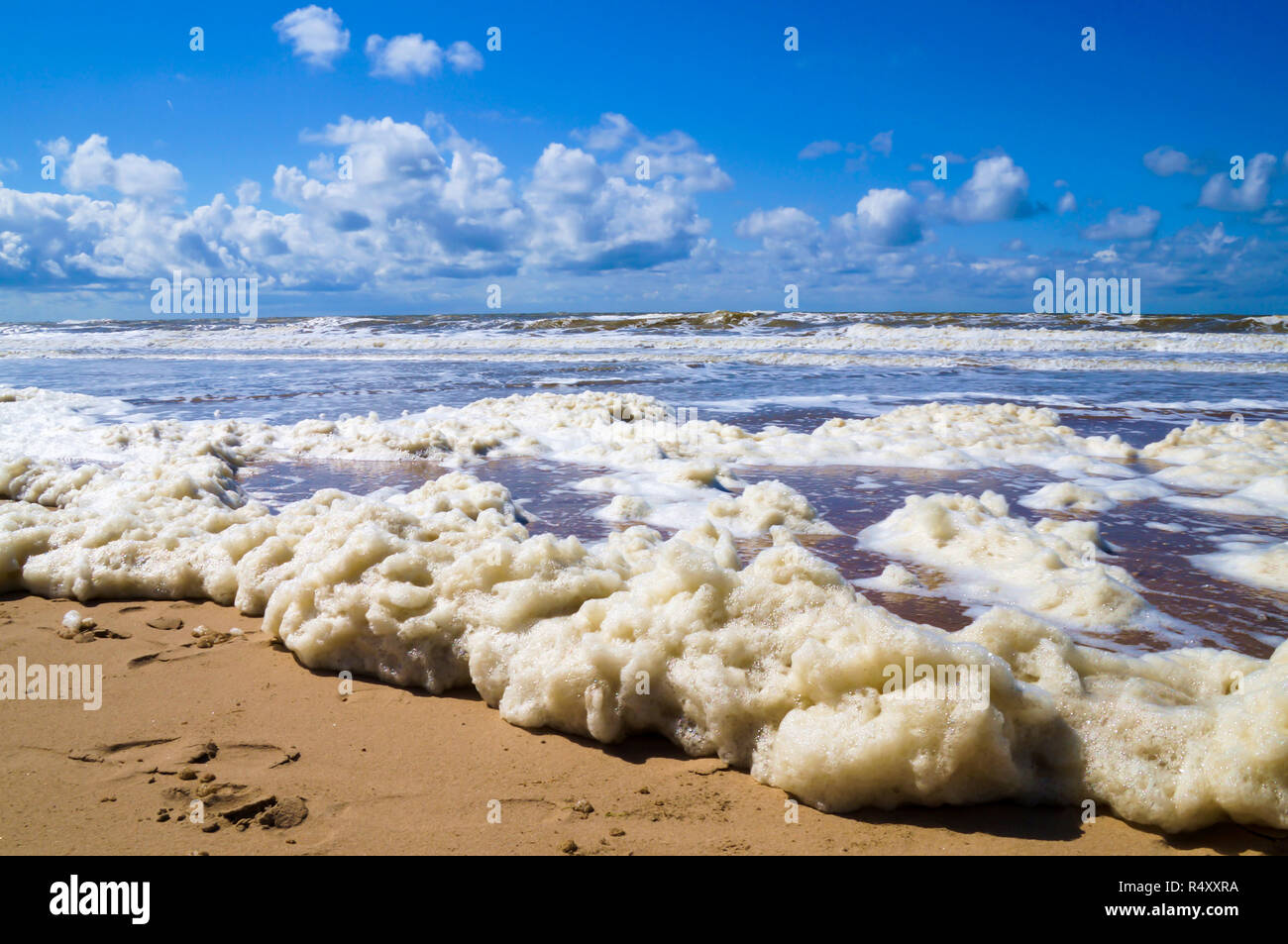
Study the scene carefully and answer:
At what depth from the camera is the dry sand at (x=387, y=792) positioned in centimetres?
226

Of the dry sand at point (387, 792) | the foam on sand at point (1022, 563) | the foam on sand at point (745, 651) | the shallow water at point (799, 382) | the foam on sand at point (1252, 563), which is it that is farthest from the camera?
the shallow water at point (799, 382)

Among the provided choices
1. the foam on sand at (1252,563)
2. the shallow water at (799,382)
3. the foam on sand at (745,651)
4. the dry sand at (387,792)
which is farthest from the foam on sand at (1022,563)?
the dry sand at (387,792)

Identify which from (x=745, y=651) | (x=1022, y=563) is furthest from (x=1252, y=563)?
(x=745, y=651)

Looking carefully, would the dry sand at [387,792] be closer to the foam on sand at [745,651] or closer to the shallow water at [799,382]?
the foam on sand at [745,651]

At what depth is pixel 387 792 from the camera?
251 cm

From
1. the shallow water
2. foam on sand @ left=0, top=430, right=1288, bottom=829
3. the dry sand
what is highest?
the shallow water

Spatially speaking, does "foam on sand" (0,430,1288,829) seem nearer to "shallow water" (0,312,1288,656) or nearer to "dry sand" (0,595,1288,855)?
"dry sand" (0,595,1288,855)

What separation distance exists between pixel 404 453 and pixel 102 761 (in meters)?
5.55

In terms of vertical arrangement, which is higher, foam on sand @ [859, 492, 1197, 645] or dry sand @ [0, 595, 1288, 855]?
foam on sand @ [859, 492, 1197, 645]

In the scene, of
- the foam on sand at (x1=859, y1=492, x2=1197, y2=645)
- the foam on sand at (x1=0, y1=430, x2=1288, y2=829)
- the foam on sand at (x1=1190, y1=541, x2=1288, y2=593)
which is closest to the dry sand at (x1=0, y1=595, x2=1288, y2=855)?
the foam on sand at (x1=0, y1=430, x2=1288, y2=829)

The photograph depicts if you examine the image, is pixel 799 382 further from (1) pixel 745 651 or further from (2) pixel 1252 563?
(1) pixel 745 651

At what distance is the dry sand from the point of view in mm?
2262
